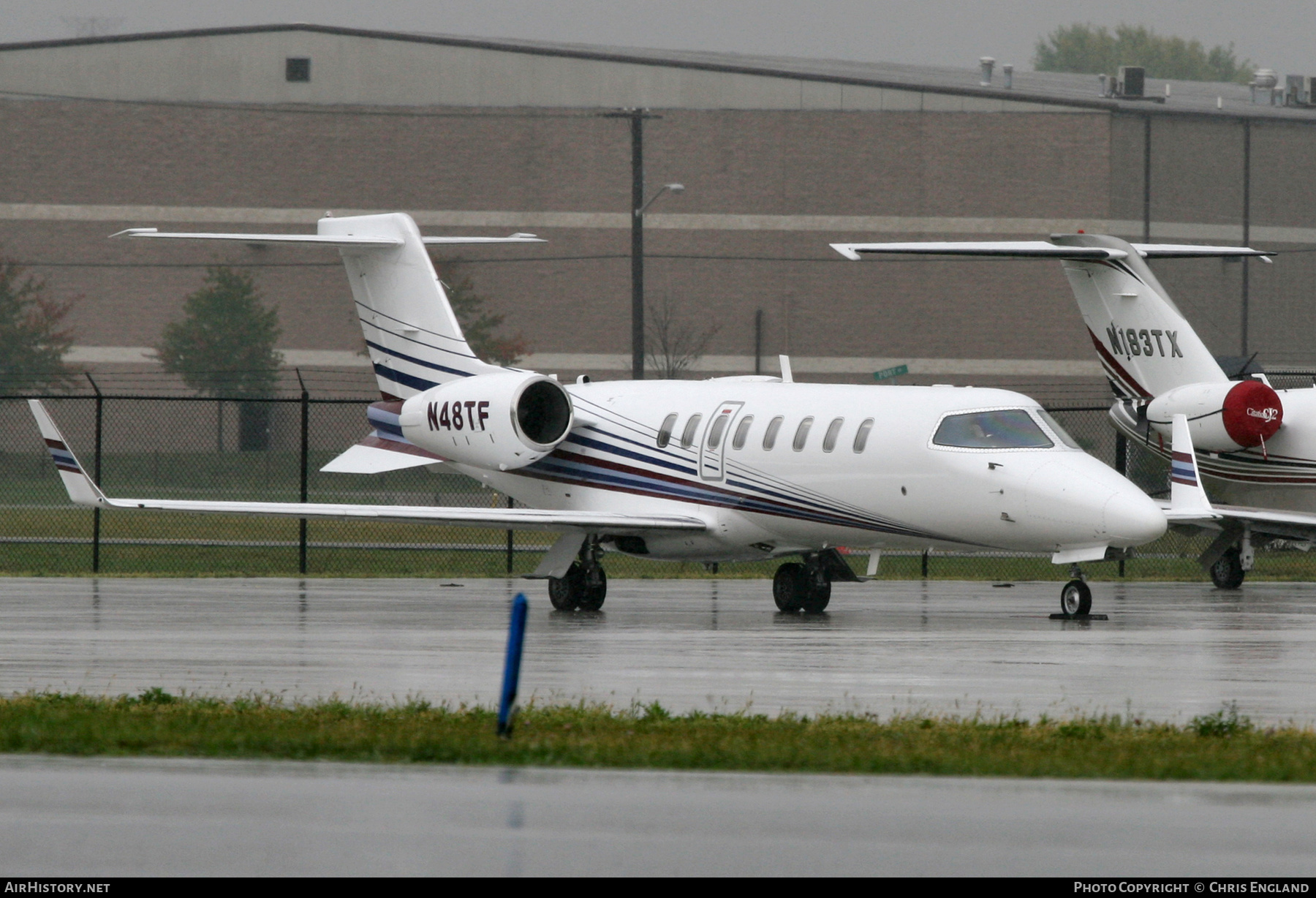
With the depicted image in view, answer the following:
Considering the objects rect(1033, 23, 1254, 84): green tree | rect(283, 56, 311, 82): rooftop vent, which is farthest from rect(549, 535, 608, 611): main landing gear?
rect(1033, 23, 1254, 84): green tree

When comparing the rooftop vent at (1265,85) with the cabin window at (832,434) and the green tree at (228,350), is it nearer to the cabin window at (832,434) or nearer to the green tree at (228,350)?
the green tree at (228,350)

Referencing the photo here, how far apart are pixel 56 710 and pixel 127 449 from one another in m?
50.9

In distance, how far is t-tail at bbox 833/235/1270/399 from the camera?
90.6 feet

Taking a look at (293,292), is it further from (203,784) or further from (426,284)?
(203,784)

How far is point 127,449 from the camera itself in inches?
2403

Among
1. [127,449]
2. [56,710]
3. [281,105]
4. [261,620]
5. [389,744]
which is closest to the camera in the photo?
[389,744]

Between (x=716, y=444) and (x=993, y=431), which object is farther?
(x=716, y=444)

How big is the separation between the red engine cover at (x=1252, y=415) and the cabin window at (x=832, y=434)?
7.58 m

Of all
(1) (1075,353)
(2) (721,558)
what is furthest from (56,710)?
(1) (1075,353)

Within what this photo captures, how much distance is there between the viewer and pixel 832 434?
2134cm

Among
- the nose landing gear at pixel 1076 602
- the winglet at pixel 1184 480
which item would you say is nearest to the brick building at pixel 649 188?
the winglet at pixel 1184 480

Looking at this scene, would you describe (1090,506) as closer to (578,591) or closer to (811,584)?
(811,584)

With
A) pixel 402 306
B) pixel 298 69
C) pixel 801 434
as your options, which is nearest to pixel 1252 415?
pixel 801 434

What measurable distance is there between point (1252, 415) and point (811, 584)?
7.84m
